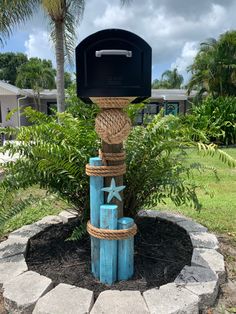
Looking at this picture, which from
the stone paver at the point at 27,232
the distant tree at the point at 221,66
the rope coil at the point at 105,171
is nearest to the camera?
the rope coil at the point at 105,171

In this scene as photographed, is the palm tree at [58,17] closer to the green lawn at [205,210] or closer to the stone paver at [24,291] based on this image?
the green lawn at [205,210]

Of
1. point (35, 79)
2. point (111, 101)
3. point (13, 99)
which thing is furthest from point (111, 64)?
point (35, 79)

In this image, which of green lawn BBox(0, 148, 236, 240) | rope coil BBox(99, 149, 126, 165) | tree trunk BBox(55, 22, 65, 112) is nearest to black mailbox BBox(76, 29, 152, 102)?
rope coil BBox(99, 149, 126, 165)

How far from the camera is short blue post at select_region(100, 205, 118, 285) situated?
7.43 ft

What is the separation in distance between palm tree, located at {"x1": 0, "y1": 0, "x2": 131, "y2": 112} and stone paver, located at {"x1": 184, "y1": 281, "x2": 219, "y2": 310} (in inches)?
322

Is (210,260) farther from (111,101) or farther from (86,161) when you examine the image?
(111,101)

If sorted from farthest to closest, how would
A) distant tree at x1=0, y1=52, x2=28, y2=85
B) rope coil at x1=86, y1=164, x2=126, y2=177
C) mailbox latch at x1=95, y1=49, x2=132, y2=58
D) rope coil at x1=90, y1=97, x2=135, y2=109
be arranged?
distant tree at x1=0, y1=52, x2=28, y2=85 → rope coil at x1=86, y1=164, x2=126, y2=177 → rope coil at x1=90, y1=97, x2=135, y2=109 → mailbox latch at x1=95, y1=49, x2=132, y2=58

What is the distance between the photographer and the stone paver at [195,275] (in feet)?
7.70

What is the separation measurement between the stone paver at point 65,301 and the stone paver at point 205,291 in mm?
728

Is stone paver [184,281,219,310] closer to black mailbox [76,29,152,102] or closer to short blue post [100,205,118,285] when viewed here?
short blue post [100,205,118,285]

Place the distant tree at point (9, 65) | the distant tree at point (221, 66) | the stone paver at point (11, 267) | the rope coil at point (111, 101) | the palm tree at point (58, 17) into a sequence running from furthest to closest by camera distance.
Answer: the distant tree at point (9, 65)
the distant tree at point (221, 66)
the palm tree at point (58, 17)
the stone paver at point (11, 267)
the rope coil at point (111, 101)

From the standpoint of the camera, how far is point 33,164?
9.03ft

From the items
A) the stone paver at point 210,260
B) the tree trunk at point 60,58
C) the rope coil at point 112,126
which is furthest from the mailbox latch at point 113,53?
the tree trunk at point 60,58

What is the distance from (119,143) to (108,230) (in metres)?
0.64
